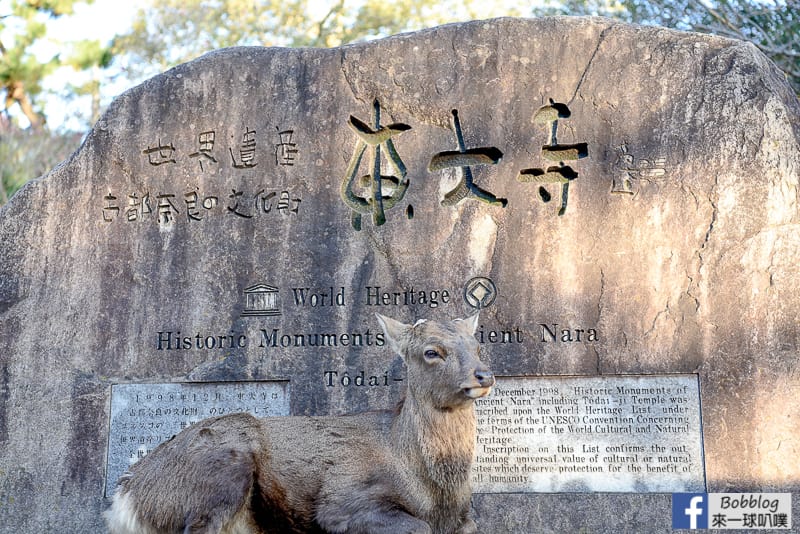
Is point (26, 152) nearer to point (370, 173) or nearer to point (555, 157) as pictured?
point (370, 173)

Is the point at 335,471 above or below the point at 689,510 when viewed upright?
above

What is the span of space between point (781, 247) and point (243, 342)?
4026 mm

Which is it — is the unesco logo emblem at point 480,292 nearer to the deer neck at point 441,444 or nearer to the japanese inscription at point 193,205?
the japanese inscription at point 193,205

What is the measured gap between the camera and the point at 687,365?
25.1 feet

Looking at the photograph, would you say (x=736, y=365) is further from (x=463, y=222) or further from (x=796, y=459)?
(x=463, y=222)

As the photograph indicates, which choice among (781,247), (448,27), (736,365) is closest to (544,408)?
(736,365)

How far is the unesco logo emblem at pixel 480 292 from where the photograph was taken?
7.98 metres

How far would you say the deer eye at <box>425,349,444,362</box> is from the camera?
6.19m

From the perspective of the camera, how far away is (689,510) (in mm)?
7398

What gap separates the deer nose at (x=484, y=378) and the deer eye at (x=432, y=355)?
33 centimetres

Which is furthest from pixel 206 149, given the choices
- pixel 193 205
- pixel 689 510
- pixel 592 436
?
pixel 689 510

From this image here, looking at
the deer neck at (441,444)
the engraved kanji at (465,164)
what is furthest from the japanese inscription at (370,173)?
the deer neck at (441,444)

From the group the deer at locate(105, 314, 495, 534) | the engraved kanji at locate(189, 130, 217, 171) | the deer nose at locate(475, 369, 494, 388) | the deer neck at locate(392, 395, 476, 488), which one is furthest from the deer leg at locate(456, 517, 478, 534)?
the engraved kanji at locate(189, 130, 217, 171)

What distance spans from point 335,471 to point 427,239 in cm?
247
